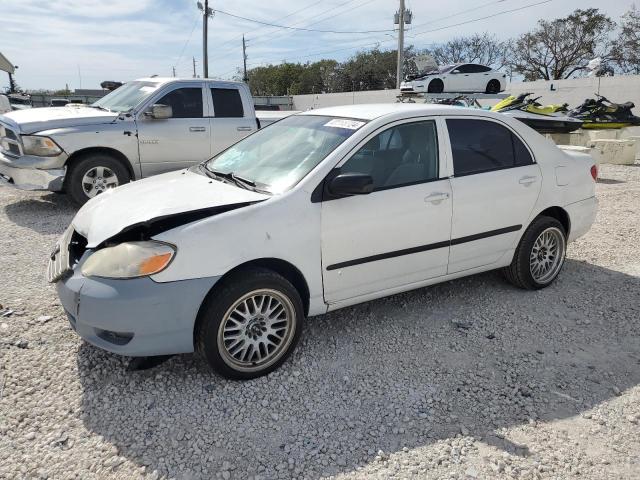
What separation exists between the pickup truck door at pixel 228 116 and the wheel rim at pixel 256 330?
520 cm

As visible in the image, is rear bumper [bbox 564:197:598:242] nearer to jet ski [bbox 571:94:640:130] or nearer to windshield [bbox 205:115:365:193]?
windshield [bbox 205:115:365:193]

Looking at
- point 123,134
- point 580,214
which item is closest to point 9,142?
point 123,134

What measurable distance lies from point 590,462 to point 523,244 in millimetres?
2185

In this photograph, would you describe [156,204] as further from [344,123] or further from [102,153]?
[102,153]

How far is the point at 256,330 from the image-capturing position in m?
3.09

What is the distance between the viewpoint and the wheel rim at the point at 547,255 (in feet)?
14.7

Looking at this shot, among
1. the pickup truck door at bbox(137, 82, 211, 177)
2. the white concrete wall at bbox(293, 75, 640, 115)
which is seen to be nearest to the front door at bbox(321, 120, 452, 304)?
the pickup truck door at bbox(137, 82, 211, 177)

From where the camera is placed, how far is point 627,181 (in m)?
10.6

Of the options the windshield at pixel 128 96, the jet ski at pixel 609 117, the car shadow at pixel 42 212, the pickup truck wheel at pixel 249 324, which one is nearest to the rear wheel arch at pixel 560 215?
the pickup truck wheel at pixel 249 324

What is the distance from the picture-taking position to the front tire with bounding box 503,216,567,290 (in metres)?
4.39

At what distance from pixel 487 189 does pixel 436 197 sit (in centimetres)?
56

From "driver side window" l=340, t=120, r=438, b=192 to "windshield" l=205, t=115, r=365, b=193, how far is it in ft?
0.64

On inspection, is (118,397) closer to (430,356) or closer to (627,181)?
(430,356)

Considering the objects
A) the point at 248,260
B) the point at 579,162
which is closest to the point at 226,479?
the point at 248,260
